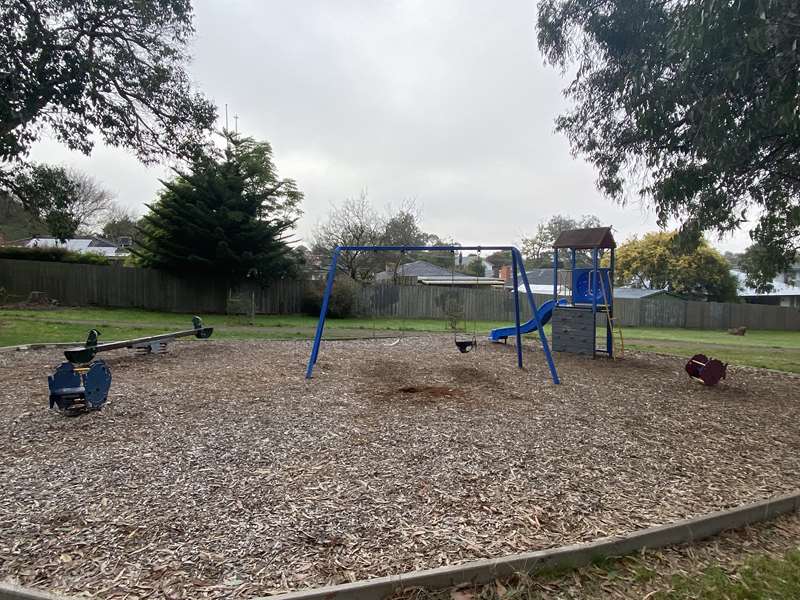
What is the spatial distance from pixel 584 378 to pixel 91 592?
7855mm

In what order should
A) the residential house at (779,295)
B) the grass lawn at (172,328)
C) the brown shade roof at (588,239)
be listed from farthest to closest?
the residential house at (779,295) < the grass lawn at (172,328) < the brown shade roof at (588,239)

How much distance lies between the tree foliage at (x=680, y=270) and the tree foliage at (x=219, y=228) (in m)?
30.4

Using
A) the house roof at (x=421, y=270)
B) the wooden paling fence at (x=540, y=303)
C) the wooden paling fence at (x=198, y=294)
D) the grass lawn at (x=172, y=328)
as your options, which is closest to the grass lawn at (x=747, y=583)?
the grass lawn at (x=172, y=328)

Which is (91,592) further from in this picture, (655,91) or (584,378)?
(655,91)

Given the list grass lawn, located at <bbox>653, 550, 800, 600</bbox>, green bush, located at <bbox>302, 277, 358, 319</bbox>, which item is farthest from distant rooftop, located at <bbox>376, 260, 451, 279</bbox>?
grass lawn, located at <bbox>653, 550, 800, 600</bbox>

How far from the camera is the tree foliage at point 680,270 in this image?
39.2 meters

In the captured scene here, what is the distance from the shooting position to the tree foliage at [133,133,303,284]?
21.0 metres

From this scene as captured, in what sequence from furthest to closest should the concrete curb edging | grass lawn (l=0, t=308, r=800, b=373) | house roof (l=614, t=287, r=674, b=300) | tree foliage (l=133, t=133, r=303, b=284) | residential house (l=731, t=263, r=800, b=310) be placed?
residential house (l=731, t=263, r=800, b=310) < house roof (l=614, t=287, r=674, b=300) < tree foliage (l=133, t=133, r=303, b=284) < grass lawn (l=0, t=308, r=800, b=373) < the concrete curb edging

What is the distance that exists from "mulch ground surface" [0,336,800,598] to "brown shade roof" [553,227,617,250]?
4.60m

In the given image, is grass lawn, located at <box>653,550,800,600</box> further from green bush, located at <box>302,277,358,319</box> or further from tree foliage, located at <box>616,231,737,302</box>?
tree foliage, located at <box>616,231,737,302</box>

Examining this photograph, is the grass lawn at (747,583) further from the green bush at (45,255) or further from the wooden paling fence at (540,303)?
the green bush at (45,255)

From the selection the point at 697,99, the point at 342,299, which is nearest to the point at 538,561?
the point at 697,99

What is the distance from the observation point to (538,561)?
2.81 meters

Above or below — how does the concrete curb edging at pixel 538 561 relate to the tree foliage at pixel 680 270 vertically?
below
